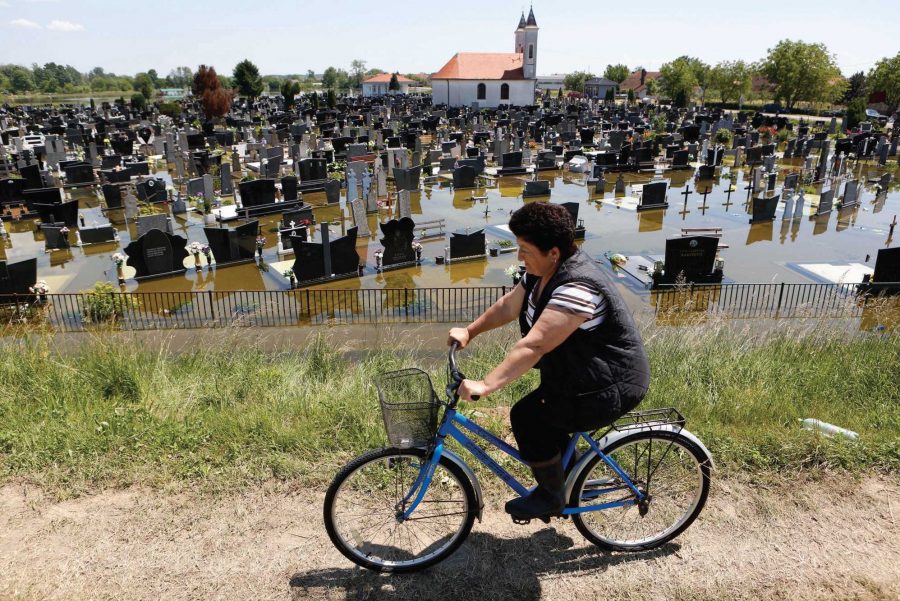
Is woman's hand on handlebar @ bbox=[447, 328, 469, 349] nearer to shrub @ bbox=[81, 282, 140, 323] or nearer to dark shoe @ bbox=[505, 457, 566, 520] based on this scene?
dark shoe @ bbox=[505, 457, 566, 520]

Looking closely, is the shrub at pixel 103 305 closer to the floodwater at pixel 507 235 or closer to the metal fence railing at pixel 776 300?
the floodwater at pixel 507 235

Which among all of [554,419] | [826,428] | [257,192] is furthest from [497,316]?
[257,192]

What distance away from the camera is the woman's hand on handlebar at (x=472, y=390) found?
2.85m

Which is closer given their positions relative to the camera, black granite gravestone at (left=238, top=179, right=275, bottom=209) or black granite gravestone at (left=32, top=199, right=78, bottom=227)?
black granite gravestone at (left=32, top=199, right=78, bottom=227)

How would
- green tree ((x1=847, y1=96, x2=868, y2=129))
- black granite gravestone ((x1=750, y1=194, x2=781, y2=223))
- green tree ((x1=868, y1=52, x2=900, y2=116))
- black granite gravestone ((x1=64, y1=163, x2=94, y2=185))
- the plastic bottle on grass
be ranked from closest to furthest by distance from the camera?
the plastic bottle on grass, black granite gravestone ((x1=750, y1=194, x2=781, y2=223)), black granite gravestone ((x1=64, y1=163, x2=94, y2=185)), green tree ((x1=847, y1=96, x2=868, y2=129)), green tree ((x1=868, y1=52, x2=900, y2=116))

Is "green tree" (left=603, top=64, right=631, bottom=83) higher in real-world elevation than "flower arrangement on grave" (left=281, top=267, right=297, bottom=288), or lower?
higher

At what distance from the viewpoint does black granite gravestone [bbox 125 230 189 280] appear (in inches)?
518

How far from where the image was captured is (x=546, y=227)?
2.84m

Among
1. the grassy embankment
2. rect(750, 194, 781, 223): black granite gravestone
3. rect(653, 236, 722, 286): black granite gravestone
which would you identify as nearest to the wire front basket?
the grassy embankment

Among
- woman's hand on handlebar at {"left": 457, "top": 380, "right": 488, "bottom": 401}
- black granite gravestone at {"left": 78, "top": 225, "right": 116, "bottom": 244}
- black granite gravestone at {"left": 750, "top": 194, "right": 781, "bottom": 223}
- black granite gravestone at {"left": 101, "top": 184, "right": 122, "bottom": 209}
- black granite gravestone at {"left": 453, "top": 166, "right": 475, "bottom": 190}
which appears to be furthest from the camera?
black granite gravestone at {"left": 453, "top": 166, "right": 475, "bottom": 190}

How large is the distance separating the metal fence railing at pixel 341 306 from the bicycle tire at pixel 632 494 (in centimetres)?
706

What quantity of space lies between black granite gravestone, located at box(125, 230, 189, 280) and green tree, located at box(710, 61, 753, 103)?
74.0 meters

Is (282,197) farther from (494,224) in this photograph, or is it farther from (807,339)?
(807,339)

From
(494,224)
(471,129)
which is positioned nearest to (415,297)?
(494,224)
